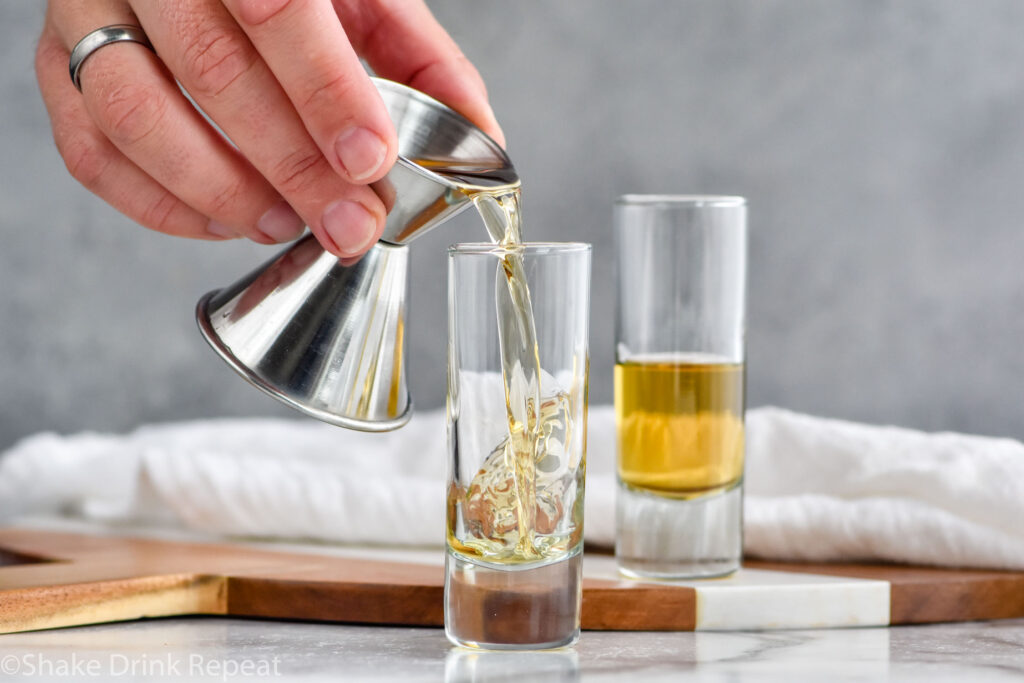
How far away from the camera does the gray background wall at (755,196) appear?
1773 mm

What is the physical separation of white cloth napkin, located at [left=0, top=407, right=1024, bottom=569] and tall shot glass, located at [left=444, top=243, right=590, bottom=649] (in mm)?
313

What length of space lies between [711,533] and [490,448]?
0.28 meters

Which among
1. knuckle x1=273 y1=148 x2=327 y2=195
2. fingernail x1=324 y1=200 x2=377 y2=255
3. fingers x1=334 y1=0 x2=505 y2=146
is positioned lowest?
fingernail x1=324 y1=200 x2=377 y2=255

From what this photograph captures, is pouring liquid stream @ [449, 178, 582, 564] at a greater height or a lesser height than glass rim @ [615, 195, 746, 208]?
lesser

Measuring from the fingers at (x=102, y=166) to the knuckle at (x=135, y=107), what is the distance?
9 cm

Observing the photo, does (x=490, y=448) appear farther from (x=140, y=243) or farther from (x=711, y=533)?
(x=140, y=243)

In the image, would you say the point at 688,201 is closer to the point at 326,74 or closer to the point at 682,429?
the point at 682,429

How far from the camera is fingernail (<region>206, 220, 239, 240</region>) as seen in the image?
0.79m

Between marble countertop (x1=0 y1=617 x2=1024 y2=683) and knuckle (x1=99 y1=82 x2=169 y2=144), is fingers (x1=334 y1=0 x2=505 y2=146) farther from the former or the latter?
marble countertop (x1=0 y1=617 x2=1024 y2=683)

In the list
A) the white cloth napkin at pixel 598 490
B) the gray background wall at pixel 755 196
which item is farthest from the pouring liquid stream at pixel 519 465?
the gray background wall at pixel 755 196

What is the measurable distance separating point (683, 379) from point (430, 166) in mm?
260

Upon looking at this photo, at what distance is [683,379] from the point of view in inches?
34.3

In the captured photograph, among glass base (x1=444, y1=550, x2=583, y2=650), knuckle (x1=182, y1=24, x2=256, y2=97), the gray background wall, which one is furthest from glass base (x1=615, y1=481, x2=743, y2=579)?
the gray background wall

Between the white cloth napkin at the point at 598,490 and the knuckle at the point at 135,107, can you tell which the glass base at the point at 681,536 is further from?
the knuckle at the point at 135,107
